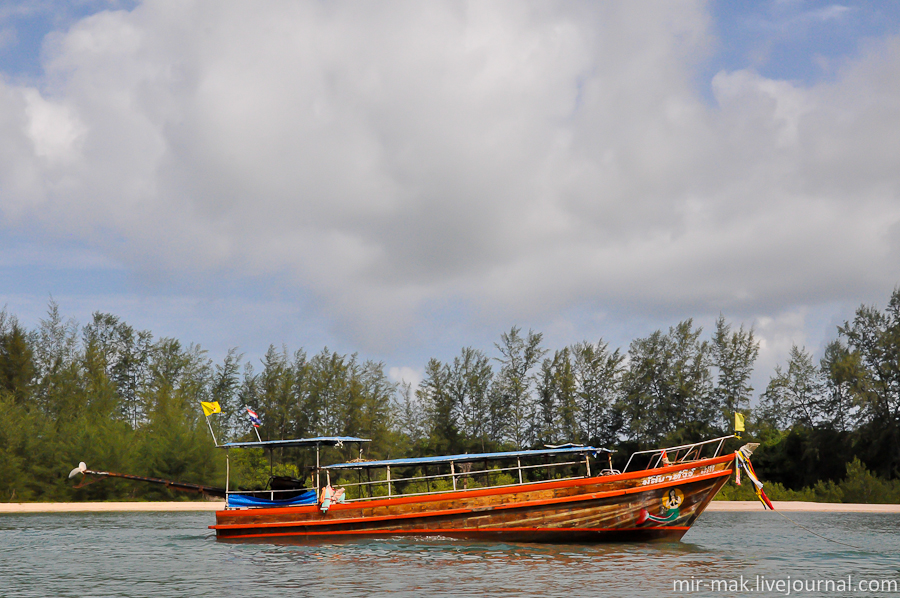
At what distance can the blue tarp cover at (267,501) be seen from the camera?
27.6 m

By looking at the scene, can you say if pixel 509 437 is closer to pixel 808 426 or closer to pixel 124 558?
pixel 808 426

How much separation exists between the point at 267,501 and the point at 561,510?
10680 mm

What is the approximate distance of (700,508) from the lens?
25812 millimetres

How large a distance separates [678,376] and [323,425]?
3509 centimetres

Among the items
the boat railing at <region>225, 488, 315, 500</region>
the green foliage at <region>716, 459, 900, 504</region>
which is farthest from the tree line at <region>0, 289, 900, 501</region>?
the boat railing at <region>225, 488, 315, 500</region>

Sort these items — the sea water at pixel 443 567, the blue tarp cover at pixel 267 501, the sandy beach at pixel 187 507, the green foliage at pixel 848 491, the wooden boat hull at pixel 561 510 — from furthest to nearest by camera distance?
the green foliage at pixel 848 491 → the sandy beach at pixel 187 507 → the blue tarp cover at pixel 267 501 → the wooden boat hull at pixel 561 510 → the sea water at pixel 443 567

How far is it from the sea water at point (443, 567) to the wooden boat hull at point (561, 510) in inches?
18.4

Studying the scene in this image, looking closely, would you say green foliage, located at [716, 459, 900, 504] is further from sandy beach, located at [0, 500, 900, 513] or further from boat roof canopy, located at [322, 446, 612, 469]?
boat roof canopy, located at [322, 446, 612, 469]

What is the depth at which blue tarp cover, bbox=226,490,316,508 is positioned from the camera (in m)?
27.6

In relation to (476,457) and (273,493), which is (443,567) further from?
(273,493)

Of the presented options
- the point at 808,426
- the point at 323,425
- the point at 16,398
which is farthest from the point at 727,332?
the point at 16,398

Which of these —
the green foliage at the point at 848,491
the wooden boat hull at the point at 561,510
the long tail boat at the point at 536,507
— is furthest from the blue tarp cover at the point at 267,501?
the green foliage at the point at 848,491

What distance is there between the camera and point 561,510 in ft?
81.8

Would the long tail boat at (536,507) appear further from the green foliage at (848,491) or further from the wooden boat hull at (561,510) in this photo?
the green foliage at (848,491)
